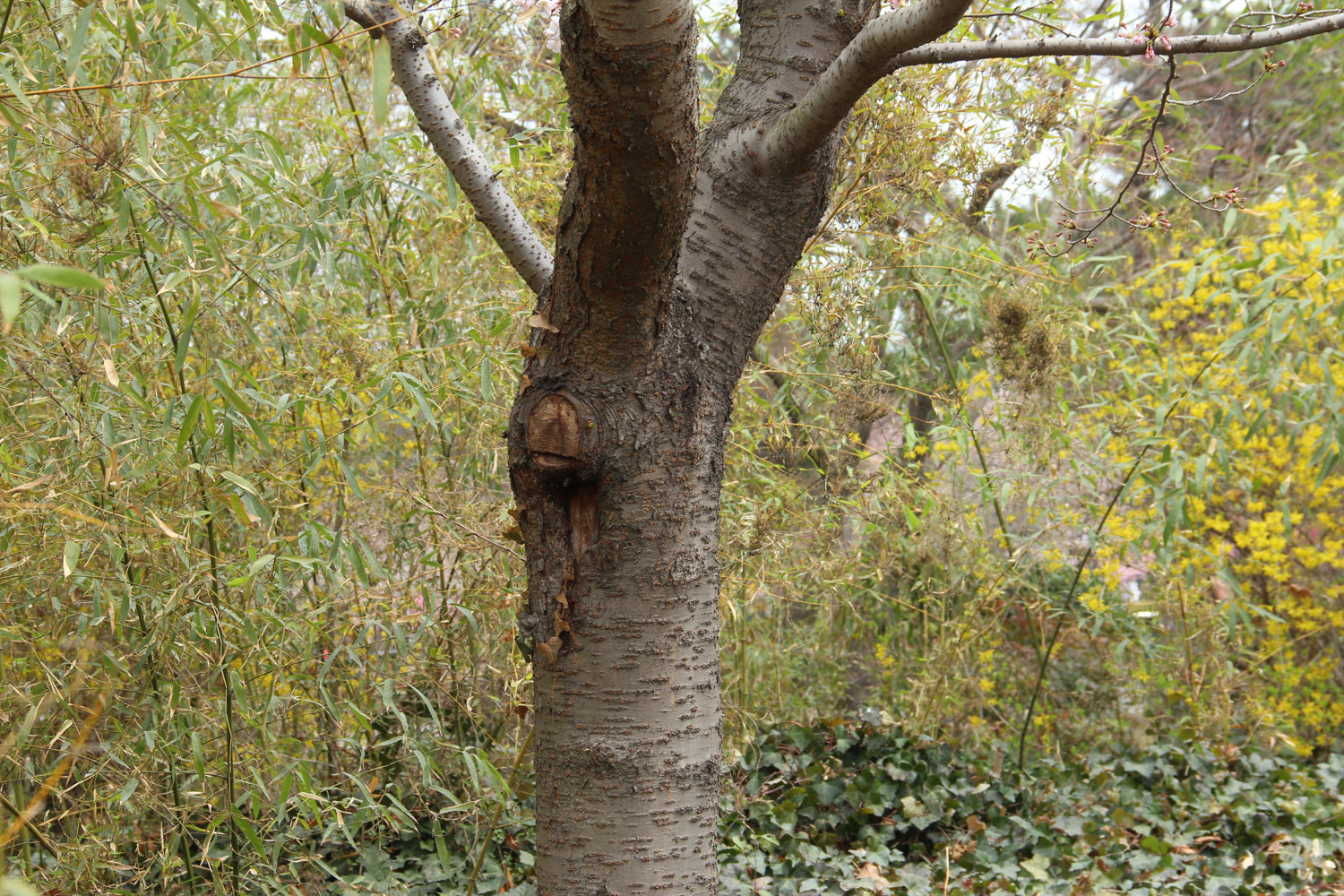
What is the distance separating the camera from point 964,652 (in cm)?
305

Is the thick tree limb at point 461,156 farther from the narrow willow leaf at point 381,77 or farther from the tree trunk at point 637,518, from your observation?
the narrow willow leaf at point 381,77

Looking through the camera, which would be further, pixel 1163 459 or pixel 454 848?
pixel 1163 459

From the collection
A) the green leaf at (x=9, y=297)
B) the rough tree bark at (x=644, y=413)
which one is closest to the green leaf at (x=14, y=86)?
the rough tree bark at (x=644, y=413)

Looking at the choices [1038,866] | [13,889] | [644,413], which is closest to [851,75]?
[644,413]

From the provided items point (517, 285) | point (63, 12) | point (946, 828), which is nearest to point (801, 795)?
point (946, 828)

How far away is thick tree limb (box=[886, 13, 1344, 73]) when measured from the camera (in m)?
0.99

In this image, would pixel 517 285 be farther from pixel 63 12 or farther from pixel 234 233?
→ pixel 63 12

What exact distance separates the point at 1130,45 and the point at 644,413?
71 centimetres

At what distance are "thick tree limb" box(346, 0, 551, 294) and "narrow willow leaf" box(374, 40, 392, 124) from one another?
22.9 inches

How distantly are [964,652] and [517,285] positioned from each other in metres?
1.94

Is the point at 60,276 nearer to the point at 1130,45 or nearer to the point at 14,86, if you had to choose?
the point at 14,86

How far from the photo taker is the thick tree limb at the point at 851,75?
37.8 inches

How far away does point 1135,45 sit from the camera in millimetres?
992

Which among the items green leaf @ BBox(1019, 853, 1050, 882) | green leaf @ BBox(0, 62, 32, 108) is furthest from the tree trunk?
green leaf @ BBox(1019, 853, 1050, 882)
